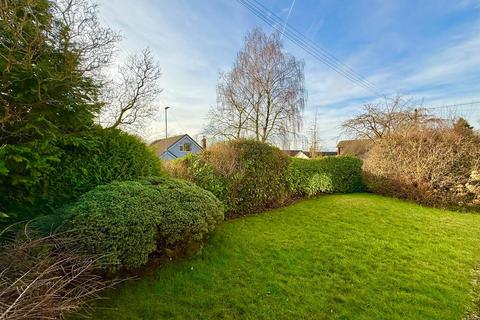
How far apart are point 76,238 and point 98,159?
207cm

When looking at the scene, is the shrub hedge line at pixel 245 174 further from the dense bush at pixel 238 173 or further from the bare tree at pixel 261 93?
the bare tree at pixel 261 93

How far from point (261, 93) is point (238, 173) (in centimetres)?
1010

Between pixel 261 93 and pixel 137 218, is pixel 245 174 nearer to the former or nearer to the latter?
pixel 137 218

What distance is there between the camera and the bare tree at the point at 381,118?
1692 centimetres

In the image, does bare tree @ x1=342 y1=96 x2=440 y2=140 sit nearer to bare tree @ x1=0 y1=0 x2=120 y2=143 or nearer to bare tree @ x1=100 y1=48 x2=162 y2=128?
bare tree @ x1=100 y1=48 x2=162 y2=128

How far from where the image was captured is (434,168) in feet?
30.1

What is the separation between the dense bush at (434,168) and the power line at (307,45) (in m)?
5.50

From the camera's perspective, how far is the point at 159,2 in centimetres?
597

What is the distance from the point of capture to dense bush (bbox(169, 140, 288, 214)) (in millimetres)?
6633

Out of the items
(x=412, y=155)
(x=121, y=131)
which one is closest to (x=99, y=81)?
(x=121, y=131)

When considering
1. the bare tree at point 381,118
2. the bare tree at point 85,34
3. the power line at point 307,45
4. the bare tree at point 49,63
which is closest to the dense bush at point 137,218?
the bare tree at point 49,63

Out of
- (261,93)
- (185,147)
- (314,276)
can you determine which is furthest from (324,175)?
(185,147)

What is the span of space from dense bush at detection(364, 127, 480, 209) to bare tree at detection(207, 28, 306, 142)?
6.99m

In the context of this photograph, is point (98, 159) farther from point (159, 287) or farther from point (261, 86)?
point (261, 86)
